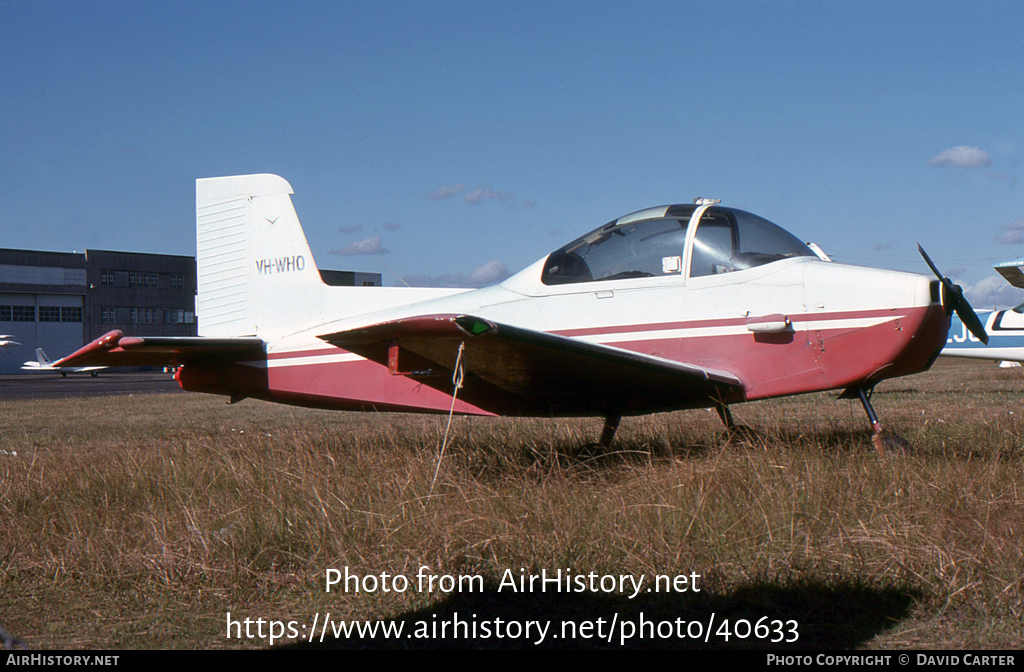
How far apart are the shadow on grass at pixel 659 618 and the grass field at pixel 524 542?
0.01m

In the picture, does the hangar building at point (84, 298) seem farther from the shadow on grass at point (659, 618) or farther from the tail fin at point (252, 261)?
the shadow on grass at point (659, 618)

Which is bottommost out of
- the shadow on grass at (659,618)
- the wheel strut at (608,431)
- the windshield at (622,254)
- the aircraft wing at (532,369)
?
the shadow on grass at (659,618)

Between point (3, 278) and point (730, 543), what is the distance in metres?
72.0

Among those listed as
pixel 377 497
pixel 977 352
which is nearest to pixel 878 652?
pixel 377 497

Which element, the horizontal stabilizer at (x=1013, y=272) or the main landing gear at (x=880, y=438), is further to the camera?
the horizontal stabilizer at (x=1013, y=272)

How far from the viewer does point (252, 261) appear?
690 centimetres

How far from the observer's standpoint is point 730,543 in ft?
10.4

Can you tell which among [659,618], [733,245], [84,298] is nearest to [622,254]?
[733,245]

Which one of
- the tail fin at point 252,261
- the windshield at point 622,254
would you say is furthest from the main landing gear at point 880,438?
the tail fin at point 252,261

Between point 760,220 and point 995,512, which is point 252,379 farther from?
point 995,512

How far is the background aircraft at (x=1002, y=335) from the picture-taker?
1544 centimetres

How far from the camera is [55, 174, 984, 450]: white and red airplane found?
441 cm

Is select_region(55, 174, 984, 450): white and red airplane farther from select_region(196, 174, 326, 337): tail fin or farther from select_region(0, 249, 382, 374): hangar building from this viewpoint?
select_region(0, 249, 382, 374): hangar building

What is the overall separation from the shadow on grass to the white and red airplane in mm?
1261
